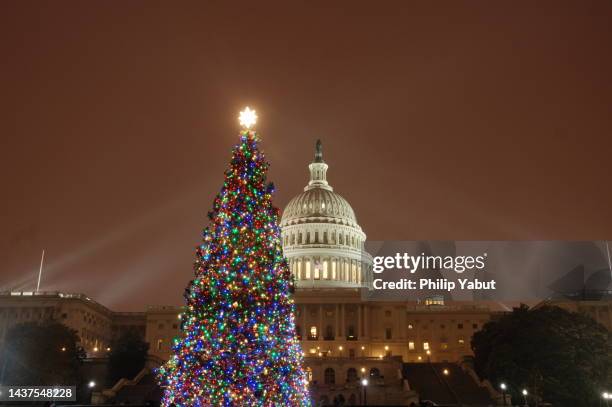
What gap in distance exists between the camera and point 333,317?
109500 millimetres

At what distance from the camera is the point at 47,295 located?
371 ft

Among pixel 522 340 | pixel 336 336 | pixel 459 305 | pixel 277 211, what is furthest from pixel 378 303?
pixel 277 211

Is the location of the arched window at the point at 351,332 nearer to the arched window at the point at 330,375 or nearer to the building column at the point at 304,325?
the building column at the point at 304,325

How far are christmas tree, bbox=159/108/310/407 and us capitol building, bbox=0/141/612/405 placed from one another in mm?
59865

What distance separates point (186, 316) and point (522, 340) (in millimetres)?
41588

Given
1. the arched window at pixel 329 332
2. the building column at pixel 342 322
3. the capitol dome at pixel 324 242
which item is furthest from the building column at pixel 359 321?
the capitol dome at pixel 324 242

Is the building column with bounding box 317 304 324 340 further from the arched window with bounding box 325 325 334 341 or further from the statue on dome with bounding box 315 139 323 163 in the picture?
the statue on dome with bounding box 315 139 323 163

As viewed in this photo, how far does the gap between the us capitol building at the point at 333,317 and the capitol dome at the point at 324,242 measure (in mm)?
186

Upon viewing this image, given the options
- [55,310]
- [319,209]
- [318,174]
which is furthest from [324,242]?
[55,310]

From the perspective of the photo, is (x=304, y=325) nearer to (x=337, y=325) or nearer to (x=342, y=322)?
(x=337, y=325)

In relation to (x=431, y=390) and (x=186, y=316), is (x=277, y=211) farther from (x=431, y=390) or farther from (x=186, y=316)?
(x=431, y=390)

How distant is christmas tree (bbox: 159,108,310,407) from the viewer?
30.1 meters

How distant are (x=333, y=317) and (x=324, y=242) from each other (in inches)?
894

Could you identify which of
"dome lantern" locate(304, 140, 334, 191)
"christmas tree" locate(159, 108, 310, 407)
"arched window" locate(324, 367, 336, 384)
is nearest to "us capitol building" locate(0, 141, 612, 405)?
"arched window" locate(324, 367, 336, 384)
